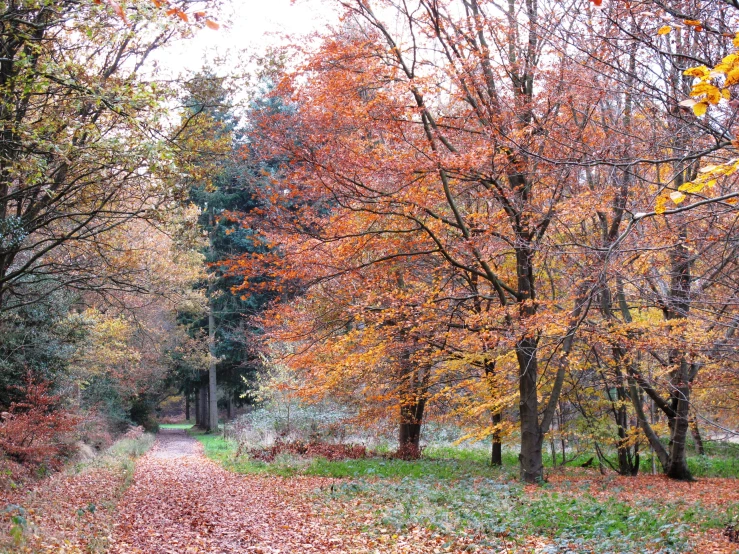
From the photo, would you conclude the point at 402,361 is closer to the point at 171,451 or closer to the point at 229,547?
the point at 229,547

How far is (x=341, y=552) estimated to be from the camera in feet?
21.5

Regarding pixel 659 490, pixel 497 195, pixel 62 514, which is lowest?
pixel 659 490

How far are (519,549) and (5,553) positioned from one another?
4.94m

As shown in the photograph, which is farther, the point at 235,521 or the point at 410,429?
the point at 410,429

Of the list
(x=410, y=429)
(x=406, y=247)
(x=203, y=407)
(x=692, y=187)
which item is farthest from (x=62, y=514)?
(x=203, y=407)

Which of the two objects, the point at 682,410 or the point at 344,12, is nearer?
the point at 344,12

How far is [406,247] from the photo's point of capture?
39.2 ft

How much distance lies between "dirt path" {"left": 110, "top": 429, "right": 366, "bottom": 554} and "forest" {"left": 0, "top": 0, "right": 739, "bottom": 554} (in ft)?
0.25

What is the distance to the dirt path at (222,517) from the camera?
7.04 m

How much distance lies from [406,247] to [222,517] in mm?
5972

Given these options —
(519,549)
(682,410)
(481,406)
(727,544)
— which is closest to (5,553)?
(519,549)

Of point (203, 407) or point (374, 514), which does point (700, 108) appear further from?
point (203, 407)

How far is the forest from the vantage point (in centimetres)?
693

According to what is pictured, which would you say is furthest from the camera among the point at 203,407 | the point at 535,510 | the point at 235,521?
the point at 203,407
